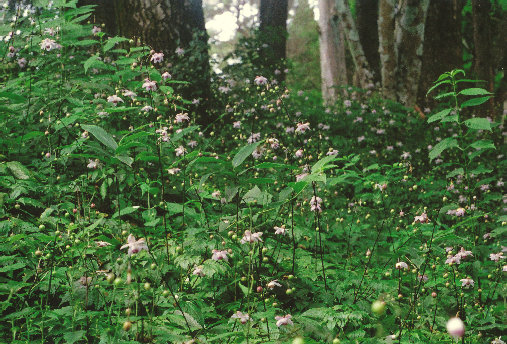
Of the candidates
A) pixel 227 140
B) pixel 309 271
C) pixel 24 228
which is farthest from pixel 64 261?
pixel 227 140

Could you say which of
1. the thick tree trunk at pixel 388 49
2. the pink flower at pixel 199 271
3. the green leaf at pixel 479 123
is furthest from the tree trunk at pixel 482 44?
the pink flower at pixel 199 271

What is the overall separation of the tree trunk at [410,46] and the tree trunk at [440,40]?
612 millimetres

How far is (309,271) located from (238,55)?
4.91m

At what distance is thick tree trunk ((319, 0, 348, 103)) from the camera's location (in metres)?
9.99

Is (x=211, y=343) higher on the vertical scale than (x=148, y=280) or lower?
lower

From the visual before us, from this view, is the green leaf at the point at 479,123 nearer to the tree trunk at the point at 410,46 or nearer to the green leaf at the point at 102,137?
the green leaf at the point at 102,137

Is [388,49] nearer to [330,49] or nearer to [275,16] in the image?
[275,16]

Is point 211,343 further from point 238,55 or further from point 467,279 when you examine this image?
point 238,55

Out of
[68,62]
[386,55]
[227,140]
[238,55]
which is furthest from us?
[386,55]

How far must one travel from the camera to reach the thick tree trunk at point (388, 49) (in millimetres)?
7551

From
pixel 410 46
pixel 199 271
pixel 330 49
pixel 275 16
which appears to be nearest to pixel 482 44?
pixel 410 46

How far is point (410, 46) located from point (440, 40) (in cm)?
115

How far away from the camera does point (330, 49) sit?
403 inches

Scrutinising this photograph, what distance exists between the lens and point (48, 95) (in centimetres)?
310
